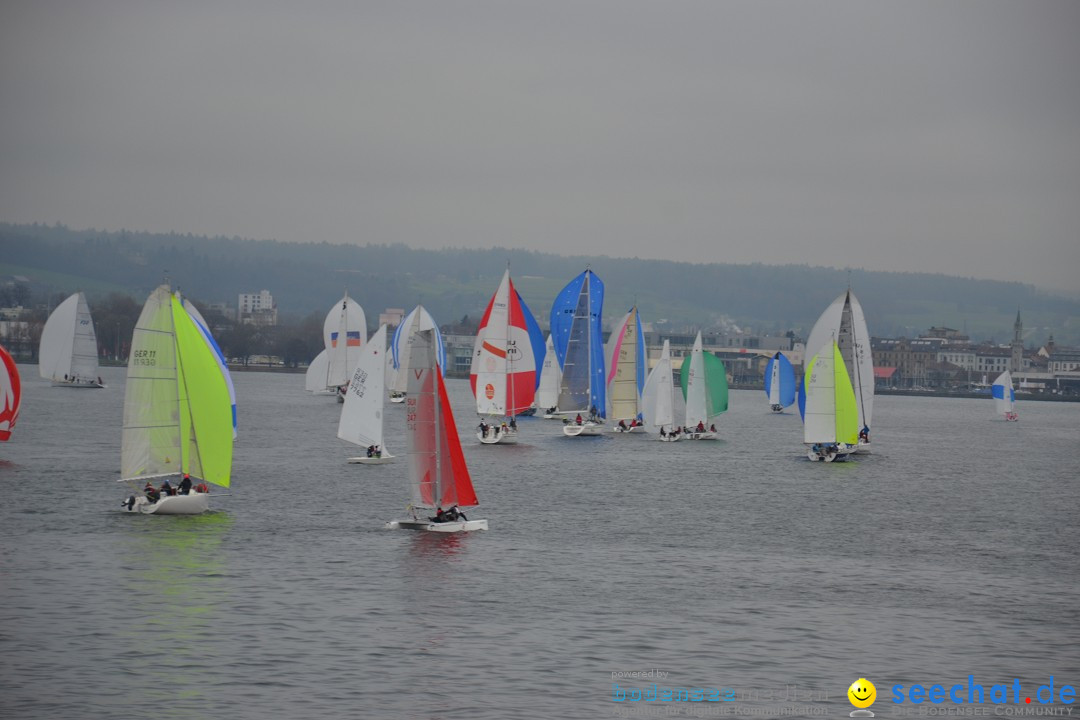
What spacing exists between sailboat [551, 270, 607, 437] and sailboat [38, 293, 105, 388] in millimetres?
46645

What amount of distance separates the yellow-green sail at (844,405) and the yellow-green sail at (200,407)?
29985mm

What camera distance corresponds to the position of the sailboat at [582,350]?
6950cm

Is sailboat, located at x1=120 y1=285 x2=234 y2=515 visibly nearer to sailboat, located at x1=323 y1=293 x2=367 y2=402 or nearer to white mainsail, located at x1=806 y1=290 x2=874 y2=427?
white mainsail, located at x1=806 y1=290 x2=874 y2=427

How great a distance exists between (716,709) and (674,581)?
943 cm

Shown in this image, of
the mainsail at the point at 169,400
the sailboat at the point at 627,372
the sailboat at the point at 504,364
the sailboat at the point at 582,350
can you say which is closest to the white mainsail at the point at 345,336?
the sailboat at the point at 627,372

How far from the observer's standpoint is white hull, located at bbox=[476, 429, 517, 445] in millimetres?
64750

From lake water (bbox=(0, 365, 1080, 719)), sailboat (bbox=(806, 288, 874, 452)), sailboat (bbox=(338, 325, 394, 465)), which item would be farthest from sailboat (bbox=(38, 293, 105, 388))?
sailboat (bbox=(806, 288, 874, 452))

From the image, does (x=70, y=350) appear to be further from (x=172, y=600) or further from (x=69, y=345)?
(x=172, y=600)

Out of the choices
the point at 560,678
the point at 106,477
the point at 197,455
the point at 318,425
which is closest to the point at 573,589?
the point at 560,678

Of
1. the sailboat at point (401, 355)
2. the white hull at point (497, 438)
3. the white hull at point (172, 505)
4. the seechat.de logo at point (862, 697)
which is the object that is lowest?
the seechat.de logo at point (862, 697)

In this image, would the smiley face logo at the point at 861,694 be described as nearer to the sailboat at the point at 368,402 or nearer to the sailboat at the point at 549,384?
the sailboat at the point at 368,402

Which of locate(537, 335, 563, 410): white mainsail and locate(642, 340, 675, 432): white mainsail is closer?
locate(642, 340, 675, 432): white mainsail

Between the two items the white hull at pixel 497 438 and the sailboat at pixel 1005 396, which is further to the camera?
the sailboat at pixel 1005 396

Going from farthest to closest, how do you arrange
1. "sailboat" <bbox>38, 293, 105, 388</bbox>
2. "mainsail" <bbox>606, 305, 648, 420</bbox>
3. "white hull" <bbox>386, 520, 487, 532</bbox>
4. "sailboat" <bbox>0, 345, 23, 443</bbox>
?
1. "sailboat" <bbox>38, 293, 105, 388</bbox>
2. "mainsail" <bbox>606, 305, 648, 420</bbox>
3. "sailboat" <bbox>0, 345, 23, 443</bbox>
4. "white hull" <bbox>386, 520, 487, 532</bbox>
